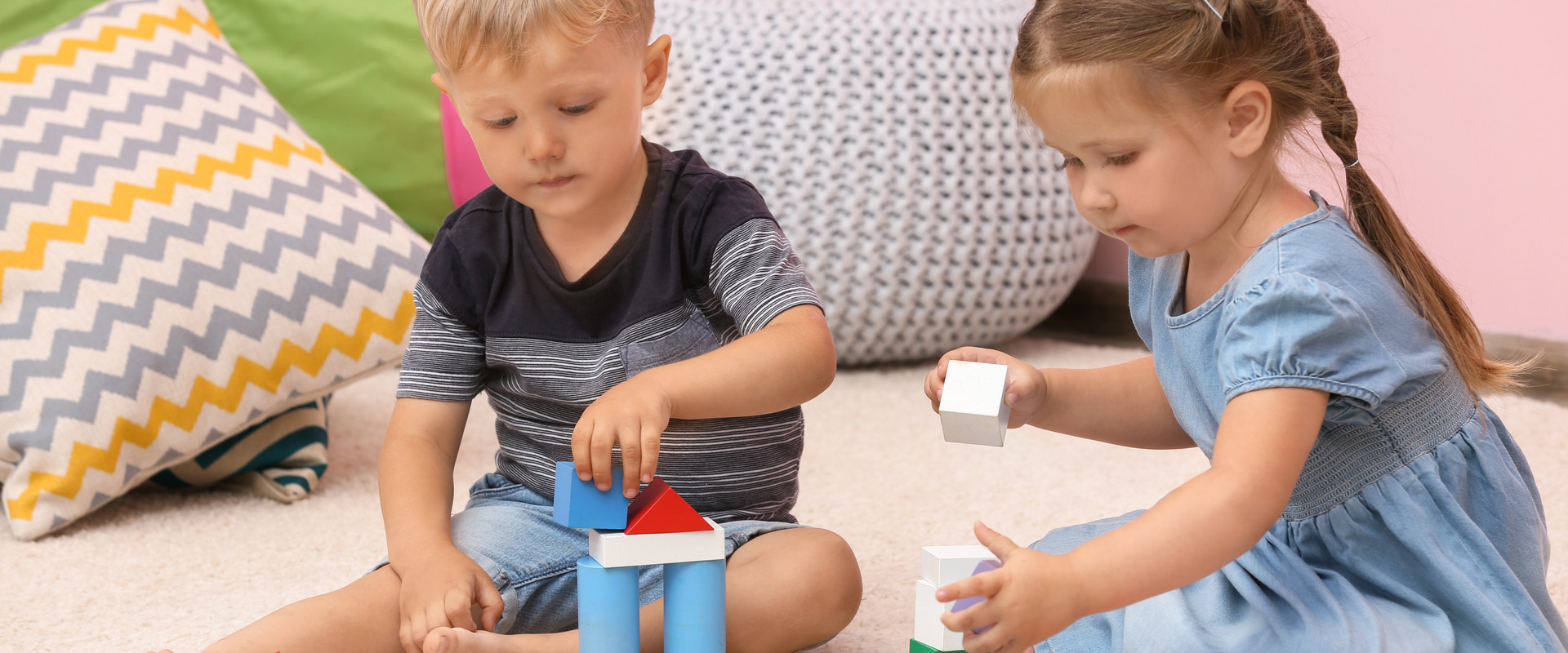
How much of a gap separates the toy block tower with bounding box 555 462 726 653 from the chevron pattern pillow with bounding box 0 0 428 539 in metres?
0.52

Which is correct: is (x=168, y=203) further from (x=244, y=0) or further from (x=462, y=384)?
(x=244, y=0)

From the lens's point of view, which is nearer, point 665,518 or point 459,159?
point 665,518

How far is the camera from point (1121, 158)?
2.01ft

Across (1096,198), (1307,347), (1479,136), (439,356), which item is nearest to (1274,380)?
(1307,347)

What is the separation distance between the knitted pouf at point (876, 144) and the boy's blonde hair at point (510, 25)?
2.29ft

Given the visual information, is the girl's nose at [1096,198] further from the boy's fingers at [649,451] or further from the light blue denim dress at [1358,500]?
the boy's fingers at [649,451]

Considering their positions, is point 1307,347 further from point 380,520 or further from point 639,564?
point 380,520

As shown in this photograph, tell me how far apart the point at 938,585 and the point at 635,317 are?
0.94ft

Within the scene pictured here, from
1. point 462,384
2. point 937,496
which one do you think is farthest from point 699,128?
point 462,384

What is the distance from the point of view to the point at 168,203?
1056mm

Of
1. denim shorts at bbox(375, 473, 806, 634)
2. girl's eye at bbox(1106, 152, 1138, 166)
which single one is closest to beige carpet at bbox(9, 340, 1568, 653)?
denim shorts at bbox(375, 473, 806, 634)

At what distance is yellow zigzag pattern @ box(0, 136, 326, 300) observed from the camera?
3.28ft

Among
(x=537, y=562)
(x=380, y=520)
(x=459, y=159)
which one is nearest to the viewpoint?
(x=537, y=562)

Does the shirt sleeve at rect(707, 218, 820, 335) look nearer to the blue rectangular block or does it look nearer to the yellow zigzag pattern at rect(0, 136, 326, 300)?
the blue rectangular block
